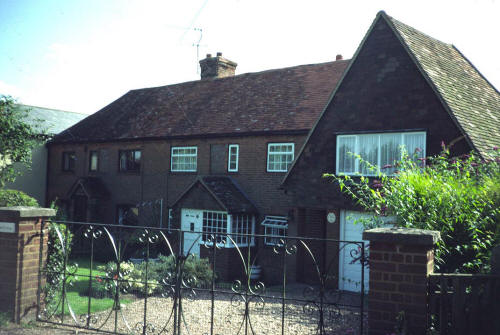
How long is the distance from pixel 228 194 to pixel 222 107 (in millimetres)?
5284

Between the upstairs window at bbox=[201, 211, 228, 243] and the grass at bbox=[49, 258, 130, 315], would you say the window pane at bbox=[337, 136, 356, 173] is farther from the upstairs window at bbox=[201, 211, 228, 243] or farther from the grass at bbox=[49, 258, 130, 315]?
the grass at bbox=[49, 258, 130, 315]

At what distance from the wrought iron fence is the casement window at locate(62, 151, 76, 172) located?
985 centimetres

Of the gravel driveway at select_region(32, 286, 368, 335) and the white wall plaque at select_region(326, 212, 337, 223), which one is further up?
the white wall plaque at select_region(326, 212, 337, 223)

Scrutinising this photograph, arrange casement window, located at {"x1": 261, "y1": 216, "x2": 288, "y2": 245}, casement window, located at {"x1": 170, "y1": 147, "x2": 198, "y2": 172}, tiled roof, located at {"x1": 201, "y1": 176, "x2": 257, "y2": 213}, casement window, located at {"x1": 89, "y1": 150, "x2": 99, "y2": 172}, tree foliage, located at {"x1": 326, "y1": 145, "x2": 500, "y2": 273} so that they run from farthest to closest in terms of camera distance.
Answer: casement window, located at {"x1": 89, "y1": 150, "x2": 99, "y2": 172}, casement window, located at {"x1": 170, "y1": 147, "x2": 198, "y2": 172}, tiled roof, located at {"x1": 201, "y1": 176, "x2": 257, "y2": 213}, casement window, located at {"x1": 261, "y1": 216, "x2": 288, "y2": 245}, tree foliage, located at {"x1": 326, "y1": 145, "x2": 500, "y2": 273}

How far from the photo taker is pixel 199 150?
21844 mm

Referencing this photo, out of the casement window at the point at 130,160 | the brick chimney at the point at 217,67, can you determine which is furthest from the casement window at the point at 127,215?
the brick chimney at the point at 217,67

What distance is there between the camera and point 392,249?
5.10 m

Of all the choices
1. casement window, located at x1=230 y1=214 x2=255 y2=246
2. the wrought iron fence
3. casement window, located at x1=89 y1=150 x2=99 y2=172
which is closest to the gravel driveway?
the wrought iron fence

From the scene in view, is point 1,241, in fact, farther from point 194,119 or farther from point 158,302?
point 194,119

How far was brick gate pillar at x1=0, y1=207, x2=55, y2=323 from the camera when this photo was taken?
23.1 ft

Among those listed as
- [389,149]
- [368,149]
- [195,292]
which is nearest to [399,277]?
[195,292]

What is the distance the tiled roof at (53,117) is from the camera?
3203 centimetres

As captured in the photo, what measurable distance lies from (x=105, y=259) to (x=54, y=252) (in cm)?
1168

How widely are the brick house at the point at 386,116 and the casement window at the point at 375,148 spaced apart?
3 centimetres
